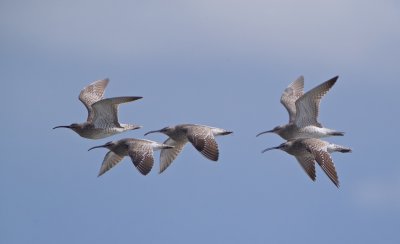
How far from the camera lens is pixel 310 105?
100 feet

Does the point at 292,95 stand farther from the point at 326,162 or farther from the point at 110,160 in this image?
the point at 326,162

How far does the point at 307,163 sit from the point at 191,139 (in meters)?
3.34

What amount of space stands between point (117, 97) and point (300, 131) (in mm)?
5510

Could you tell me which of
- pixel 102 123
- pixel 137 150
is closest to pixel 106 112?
pixel 102 123

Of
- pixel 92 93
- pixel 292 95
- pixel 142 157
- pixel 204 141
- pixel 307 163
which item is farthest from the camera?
pixel 92 93

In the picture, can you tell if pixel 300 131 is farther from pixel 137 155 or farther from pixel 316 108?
pixel 137 155

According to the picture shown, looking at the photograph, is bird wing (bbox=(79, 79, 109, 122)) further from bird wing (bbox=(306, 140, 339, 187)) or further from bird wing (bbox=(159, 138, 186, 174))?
bird wing (bbox=(306, 140, 339, 187))

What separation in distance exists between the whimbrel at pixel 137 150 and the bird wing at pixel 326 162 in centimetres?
417

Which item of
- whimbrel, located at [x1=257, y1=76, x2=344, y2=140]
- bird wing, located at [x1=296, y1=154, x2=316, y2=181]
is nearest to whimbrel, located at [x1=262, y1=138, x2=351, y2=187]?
bird wing, located at [x1=296, y1=154, x2=316, y2=181]

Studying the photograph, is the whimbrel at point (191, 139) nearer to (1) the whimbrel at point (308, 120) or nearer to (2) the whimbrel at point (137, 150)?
(2) the whimbrel at point (137, 150)

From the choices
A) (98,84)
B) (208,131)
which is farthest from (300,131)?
(98,84)

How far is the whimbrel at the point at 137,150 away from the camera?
27.5 metres

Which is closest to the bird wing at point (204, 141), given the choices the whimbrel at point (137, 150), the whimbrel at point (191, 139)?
the whimbrel at point (191, 139)

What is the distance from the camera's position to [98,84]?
115 ft
